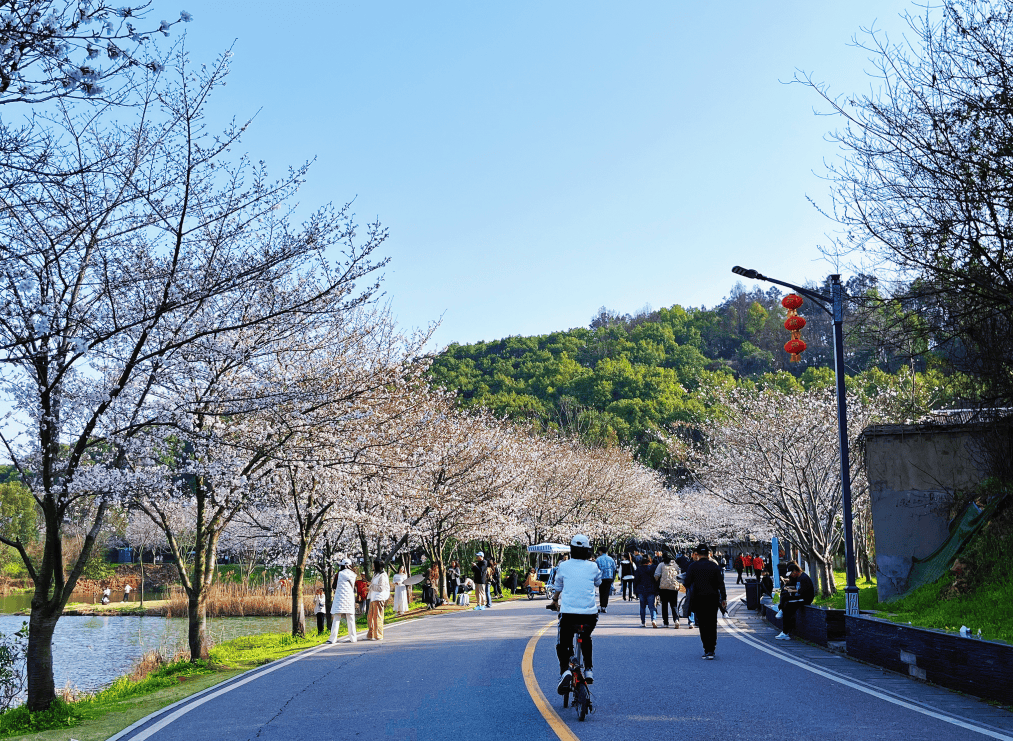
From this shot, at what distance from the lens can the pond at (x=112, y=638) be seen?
23.4m

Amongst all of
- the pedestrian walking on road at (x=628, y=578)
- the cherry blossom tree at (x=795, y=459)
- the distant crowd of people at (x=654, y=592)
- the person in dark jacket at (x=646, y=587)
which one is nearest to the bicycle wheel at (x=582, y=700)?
the distant crowd of people at (x=654, y=592)

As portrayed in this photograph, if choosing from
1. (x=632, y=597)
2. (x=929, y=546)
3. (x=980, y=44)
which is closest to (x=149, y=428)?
(x=980, y=44)

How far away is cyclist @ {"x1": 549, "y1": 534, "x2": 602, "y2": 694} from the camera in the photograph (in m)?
9.01

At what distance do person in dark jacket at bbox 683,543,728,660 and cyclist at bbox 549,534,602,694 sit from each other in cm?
496

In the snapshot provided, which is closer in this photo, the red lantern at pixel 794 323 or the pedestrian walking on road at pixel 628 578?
the red lantern at pixel 794 323

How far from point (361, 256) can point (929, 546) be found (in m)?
15.1

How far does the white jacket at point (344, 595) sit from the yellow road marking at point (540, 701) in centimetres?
524

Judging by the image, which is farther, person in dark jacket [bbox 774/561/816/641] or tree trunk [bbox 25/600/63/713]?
person in dark jacket [bbox 774/561/816/641]

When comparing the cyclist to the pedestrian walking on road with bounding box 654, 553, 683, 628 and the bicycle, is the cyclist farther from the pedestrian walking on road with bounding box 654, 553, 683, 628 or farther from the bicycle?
the pedestrian walking on road with bounding box 654, 553, 683, 628

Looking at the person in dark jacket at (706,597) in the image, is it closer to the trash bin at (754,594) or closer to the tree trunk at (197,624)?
the tree trunk at (197,624)

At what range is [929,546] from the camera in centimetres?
2005

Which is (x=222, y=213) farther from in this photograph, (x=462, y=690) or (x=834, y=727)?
(x=834, y=727)

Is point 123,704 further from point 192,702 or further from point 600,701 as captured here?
point 600,701

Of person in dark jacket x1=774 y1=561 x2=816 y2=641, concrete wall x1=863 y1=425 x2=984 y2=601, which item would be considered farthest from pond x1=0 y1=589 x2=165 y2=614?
concrete wall x1=863 y1=425 x2=984 y2=601
